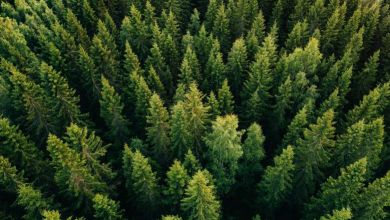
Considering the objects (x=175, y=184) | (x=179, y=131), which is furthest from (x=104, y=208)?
(x=179, y=131)

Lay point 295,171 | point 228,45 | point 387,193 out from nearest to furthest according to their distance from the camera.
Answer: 1. point 387,193
2. point 295,171
3. point 228,45

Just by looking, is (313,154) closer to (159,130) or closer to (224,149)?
(224,149)

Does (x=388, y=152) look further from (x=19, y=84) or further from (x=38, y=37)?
(x=38, y=37)

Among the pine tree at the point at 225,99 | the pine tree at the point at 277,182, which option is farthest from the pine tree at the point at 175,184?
the pine tree at the point at 225,99

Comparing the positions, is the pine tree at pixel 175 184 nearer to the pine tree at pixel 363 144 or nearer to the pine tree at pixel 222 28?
the pine tree at pixel 363 144

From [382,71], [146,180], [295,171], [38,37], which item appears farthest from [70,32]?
[382,71]

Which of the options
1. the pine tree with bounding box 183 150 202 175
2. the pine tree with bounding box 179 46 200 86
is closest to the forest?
the pine tree with bounding box 183 150 202 175

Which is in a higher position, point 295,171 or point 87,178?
point 295,171
